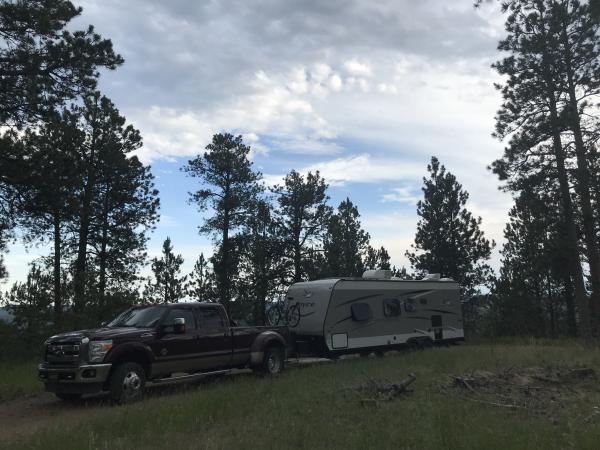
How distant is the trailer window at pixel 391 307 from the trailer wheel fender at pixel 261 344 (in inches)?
224

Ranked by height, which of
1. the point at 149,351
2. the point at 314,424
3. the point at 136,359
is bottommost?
the point at 314,424

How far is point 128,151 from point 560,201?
2335 centimetres

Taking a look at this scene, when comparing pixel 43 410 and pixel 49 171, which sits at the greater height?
pixel 49 171

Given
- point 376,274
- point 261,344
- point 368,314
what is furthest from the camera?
point 376,274

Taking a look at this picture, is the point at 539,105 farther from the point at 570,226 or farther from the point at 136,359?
the point at 136,359

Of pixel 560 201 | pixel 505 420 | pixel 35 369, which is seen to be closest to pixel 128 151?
pixel 35 369

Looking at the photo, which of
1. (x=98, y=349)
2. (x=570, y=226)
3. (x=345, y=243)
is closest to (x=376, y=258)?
(x=345, y=243)

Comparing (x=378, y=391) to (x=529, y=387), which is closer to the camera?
(x=378, y=391)

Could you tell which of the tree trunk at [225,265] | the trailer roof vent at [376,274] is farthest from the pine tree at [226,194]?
the trailer roof vent at [376,274]

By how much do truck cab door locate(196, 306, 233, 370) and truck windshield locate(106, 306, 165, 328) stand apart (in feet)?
3.54

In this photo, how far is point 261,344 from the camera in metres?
13.6

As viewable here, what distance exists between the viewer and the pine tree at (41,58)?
15898mm

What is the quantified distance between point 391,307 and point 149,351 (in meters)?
10.5

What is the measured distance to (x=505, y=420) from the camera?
7.48 metres
